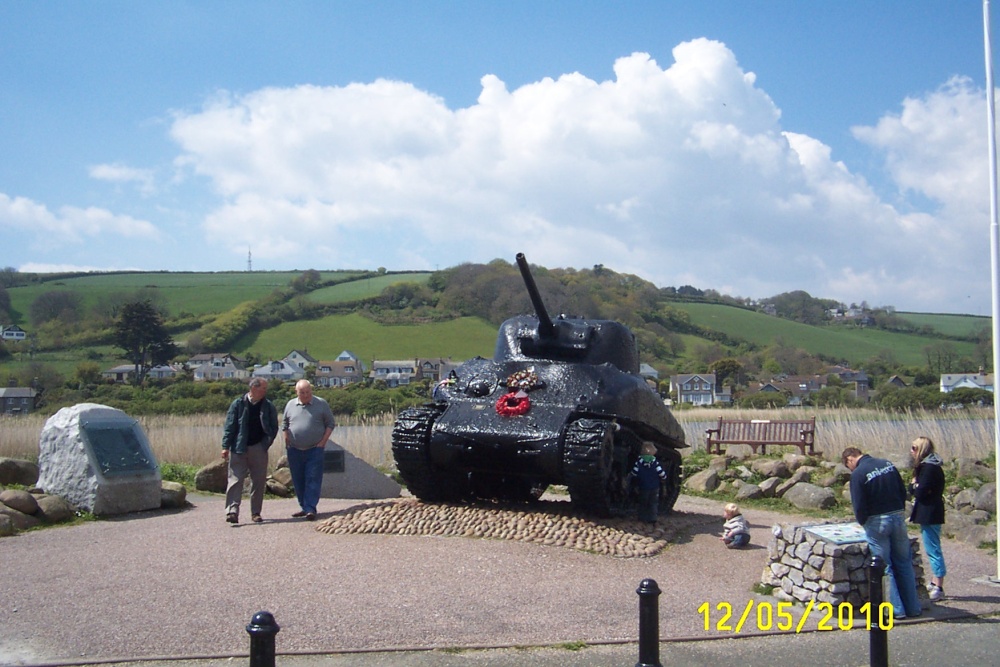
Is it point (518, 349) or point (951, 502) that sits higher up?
point (518, 349)

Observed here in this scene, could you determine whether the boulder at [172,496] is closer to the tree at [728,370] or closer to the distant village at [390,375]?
the distant village at [390,375]

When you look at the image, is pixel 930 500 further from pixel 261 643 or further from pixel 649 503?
pixel 261 643

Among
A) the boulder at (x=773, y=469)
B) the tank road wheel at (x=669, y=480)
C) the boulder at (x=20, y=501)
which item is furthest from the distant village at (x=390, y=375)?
the boulder at (x=20, y=501)

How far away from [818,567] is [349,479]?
27.1ft

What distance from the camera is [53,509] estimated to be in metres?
10.9

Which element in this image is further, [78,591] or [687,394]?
[687,394]

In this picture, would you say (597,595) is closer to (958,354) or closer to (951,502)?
(951,502)

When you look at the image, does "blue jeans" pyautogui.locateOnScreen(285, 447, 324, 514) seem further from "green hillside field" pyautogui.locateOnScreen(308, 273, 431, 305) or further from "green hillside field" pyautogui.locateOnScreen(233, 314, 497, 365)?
"green hillside field" pyautogui.locateOnScreen(308, 273, 431, 305)

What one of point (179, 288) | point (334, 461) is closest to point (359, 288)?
point (179, 288)

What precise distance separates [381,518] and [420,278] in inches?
2202

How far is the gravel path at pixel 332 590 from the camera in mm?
6141

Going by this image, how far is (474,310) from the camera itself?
4931 cm

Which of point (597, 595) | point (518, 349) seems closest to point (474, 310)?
point (518, 349)
